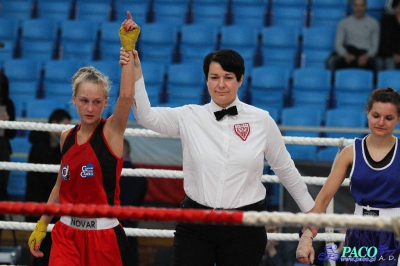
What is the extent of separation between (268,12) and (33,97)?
3026mm

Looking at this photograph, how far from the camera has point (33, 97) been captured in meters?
8.09

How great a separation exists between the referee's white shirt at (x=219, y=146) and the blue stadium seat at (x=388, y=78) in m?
4.56

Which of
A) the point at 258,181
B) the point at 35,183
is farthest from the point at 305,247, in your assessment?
the point at 35,183

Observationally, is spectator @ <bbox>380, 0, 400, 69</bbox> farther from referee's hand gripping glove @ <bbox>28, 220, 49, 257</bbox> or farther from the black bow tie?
referee's hand gripping glove @ <bbox>28, 220, 49, 257</bbox>

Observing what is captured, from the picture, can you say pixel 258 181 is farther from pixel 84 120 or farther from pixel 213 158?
pixel 84 120

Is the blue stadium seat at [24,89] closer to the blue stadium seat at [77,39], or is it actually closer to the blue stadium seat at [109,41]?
the blue stadium seat at [77,39]

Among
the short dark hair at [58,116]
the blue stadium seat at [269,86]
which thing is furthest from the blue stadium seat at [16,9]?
the short dark hair at [58,116]

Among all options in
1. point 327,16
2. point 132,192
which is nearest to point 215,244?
point 132,192

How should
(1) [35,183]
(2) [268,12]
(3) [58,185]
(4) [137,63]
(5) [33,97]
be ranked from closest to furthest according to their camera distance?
(4) [137,63] → (3) [58,185] → (1) [35,183] → (5) [33,97] → (2) [268,12]

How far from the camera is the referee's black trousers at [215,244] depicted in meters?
3.09

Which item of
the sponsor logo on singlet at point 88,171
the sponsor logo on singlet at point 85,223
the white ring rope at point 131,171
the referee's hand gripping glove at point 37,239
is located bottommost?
the referee's hand gripping glove at point 37,239

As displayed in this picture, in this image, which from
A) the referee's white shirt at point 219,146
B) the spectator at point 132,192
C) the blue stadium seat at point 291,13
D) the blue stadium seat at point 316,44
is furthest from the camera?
the blue stadium seat at point 291,13

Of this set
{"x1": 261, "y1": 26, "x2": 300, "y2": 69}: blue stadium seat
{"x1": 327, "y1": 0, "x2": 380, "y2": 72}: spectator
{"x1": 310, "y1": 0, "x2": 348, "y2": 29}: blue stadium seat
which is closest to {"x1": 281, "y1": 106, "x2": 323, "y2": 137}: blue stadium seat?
{"x1": 327, "y1": 0, "x2": 380, "y2": 72}: spectator

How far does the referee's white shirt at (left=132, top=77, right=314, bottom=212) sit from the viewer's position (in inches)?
122
